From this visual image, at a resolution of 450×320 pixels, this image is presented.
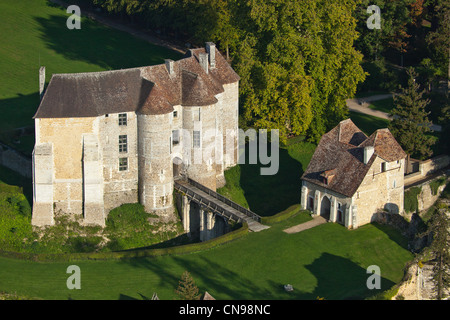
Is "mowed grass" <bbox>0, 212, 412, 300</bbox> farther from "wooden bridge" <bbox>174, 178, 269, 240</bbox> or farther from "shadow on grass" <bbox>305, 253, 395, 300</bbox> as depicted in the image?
"wooden bridge" <bbox>174, 178, 269, 240</bbox>

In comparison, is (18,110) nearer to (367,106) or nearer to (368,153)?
(367,106)

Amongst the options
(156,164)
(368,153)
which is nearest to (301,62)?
(368,153)

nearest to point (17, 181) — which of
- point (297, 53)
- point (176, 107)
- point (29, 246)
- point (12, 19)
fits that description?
point (29, 246)

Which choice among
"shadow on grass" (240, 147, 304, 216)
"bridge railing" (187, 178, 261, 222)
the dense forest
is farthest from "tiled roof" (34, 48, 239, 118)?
"shadow on grass" (240, 147, 304, 216)

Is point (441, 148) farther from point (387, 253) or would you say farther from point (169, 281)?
point (169, 281)

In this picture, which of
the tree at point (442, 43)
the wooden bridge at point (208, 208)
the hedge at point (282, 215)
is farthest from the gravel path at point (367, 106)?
the wooden bridge at point (208, 208)

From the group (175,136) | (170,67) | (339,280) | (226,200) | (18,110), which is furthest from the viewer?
(18,110)
